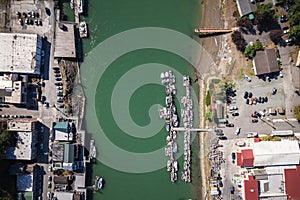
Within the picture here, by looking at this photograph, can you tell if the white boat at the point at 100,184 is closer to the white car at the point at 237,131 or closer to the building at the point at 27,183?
the building at the point at 27,183

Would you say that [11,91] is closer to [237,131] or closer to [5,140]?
[5,140]

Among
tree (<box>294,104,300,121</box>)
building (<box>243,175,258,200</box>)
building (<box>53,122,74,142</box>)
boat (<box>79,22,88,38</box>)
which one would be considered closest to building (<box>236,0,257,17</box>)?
tree (<box>294,104,300,121</box>)

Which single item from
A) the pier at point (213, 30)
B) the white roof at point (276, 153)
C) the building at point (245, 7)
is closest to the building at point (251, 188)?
the white roof at point (276, 153)

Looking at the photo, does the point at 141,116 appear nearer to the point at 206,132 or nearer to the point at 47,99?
the point at 206,132

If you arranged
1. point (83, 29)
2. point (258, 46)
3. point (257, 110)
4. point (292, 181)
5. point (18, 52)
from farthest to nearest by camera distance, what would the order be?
point (257, 110)
point (83, 29)
point (258, 46)
point (292, 181)
point (18, 52)

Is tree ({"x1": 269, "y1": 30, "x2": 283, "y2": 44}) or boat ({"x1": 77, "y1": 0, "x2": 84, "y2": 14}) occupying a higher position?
boat ({"x1": 77, "y1": 0, "x2": 84, "y2": 14})

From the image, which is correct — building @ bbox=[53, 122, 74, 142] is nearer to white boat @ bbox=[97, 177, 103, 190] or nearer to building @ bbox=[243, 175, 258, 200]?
white boat @ bbox=[97, 177, 103, 190]

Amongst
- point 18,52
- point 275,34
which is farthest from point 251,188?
point 18,52
